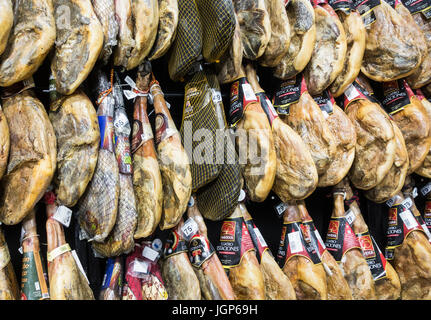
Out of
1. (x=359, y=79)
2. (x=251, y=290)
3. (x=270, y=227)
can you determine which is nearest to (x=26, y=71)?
(x=251, y=290)

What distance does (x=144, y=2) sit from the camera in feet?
5.41

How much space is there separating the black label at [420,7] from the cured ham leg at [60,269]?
2.36 metres

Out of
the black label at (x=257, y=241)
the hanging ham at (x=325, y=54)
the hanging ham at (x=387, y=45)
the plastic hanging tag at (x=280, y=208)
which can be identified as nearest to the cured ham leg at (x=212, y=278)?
the black label at (x=257, y=241)

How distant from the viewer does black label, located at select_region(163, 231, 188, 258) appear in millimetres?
1842

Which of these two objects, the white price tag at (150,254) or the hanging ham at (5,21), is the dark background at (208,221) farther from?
the hanging ham at (5,21)

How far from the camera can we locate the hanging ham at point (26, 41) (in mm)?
1467

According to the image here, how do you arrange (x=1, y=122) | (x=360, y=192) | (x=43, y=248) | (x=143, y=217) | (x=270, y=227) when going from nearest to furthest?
(x=1, y=122), (x=143, y=217), (x=43, y=248), (x=270, y=227), (x=360, y=192)

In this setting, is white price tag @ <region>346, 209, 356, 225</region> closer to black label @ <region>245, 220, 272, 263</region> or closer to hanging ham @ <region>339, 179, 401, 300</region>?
hanging ham @ <region>339, 179, 401, 300</region>

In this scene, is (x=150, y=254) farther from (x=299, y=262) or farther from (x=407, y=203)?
(x=407, y=203)

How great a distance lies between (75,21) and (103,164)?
529mm

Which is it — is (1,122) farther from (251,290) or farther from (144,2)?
(251,290)

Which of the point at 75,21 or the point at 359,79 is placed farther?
the point at 359,79

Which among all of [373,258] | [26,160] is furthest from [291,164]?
[26,160]

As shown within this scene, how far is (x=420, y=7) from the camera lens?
264 cm
